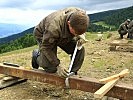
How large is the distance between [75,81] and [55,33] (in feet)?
2.61

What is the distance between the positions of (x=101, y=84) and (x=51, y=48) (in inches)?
36.4

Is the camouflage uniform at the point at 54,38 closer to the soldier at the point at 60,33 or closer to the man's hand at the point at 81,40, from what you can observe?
the soldier at the point at 60,33

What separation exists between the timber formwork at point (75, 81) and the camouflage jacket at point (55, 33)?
0.35m

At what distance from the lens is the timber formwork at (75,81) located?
4.04 meters

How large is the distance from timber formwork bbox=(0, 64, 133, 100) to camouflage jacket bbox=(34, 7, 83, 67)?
0.35 meters

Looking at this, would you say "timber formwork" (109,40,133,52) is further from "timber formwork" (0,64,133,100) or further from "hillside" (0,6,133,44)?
"hillside" (0,6,133,44)

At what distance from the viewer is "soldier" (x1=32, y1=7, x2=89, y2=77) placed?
13.2 feet

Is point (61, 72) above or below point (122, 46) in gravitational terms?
above

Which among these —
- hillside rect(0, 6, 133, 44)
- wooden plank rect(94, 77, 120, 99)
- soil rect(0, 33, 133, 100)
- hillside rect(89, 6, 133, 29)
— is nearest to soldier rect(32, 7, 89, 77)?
soil rect(0, 33, 133, 100)

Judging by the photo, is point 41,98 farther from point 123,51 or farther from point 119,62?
point 123,51

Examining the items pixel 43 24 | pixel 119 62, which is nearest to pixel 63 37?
pixel 43 24

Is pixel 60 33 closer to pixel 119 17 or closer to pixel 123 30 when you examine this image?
pixel 123 30

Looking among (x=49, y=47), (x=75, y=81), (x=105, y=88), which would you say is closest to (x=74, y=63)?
(x=75, y=81)

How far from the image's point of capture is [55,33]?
170 inches
